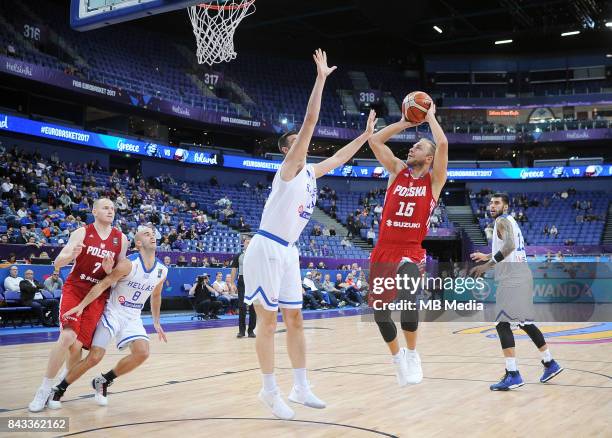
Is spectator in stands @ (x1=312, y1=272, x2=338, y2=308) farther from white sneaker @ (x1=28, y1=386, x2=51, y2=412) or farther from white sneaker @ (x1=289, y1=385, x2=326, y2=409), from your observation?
white sneaker @ (x1=28, y1=386, x2=51, y2=412)

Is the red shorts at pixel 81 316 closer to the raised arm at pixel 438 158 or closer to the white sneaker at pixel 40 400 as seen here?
the white sneaker at pixel 40 400

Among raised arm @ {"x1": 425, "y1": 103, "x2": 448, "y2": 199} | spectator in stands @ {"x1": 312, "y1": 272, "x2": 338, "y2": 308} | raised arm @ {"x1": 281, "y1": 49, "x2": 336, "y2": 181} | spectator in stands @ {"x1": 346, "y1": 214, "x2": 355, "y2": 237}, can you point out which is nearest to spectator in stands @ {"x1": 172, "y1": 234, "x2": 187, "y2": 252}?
spectator in stands @ {"x1": 312, "y1": 272, "x2": 338, "y2": 308}

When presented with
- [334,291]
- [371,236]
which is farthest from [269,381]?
[371,236]

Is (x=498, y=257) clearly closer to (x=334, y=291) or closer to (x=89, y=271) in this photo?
(x=89, y=271)

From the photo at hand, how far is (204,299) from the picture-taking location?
16.2m

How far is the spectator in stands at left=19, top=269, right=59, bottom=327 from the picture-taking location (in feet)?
40.0

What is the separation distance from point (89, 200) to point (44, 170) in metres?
2.47

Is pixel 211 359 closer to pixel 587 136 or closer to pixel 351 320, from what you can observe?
pixel 351 320

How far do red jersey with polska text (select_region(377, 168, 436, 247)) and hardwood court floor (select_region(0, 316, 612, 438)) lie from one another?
1.47 m

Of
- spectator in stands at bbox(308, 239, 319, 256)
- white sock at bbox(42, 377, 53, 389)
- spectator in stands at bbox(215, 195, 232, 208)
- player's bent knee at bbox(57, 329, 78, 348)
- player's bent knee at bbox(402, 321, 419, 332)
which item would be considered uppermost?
spectator in stands at bbox(215, 195, 232, 208)

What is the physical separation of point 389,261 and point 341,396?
1360mm

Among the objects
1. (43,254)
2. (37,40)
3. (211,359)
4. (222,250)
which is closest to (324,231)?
(222,250)

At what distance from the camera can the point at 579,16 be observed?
36.3 meters

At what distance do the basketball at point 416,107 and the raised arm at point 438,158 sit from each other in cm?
6
